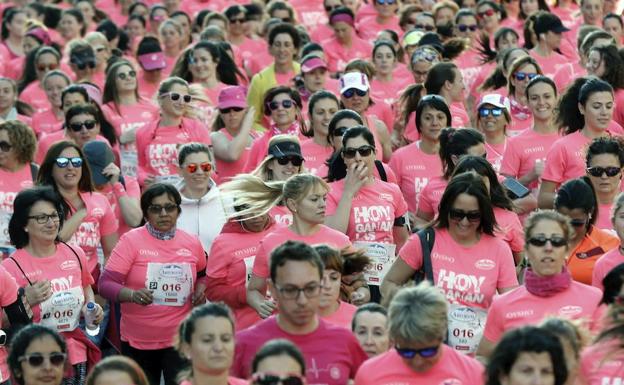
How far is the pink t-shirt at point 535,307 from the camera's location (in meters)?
8.80

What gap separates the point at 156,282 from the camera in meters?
11.0

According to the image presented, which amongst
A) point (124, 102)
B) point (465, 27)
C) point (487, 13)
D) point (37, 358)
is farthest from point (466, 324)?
point (487, 13)

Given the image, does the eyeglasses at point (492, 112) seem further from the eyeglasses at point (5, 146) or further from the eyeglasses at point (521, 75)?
the eyeglasses at point (5, 146)

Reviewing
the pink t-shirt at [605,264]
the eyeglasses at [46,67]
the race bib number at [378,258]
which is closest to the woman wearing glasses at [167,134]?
the race bib number at [378,258]

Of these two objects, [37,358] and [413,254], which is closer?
[37,358]

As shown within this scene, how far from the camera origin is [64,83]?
53.2ft

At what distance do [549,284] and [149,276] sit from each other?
3.08 m

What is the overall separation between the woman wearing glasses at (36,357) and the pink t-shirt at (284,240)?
1623 millimetres

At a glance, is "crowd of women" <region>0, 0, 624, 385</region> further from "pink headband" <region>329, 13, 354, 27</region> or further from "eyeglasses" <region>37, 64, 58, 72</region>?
"pink headband" <region>329, 13, 354, 27</region>

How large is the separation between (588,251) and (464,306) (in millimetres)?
939

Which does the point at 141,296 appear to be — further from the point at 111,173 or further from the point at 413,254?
the point at 111,173

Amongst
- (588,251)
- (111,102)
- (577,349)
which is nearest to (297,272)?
(577,349)

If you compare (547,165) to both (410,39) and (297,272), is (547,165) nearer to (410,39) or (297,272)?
(297,272)

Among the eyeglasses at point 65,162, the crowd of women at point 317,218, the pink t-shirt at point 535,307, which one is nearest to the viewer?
the crowd of women at point 317,218
